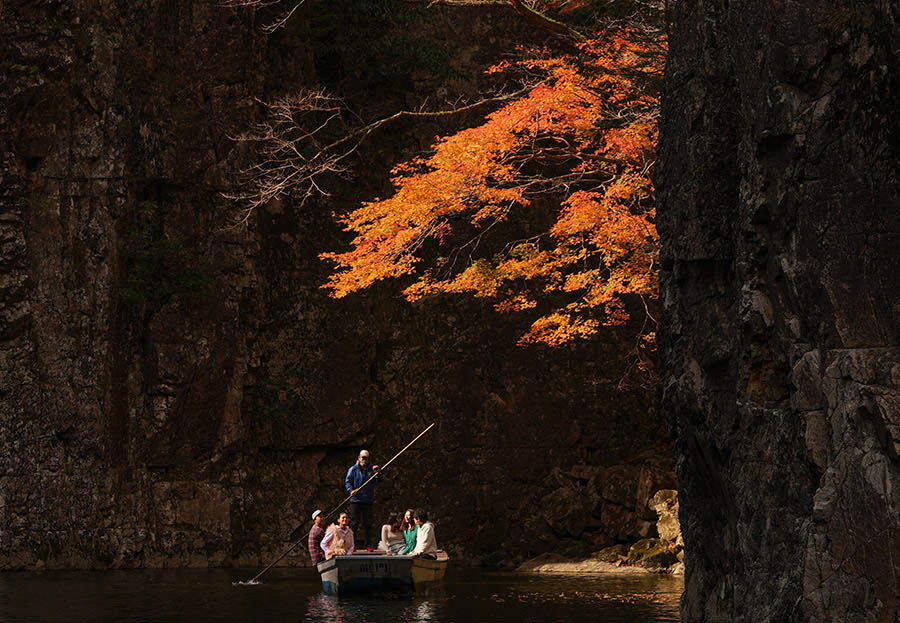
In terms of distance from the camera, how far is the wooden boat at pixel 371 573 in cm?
1742

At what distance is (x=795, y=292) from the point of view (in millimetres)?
9070

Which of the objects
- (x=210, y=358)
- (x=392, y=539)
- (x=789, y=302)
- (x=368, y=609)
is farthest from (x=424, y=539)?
(x=789, y=302)

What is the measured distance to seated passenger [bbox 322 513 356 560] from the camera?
19.0m

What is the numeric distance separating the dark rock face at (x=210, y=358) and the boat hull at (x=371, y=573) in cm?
687

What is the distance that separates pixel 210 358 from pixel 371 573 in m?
8.59

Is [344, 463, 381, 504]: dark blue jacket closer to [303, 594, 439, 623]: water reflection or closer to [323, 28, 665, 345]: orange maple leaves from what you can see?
[303, 594, 439, 623]: water reflection

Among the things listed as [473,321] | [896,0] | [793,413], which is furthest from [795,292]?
[473,321]

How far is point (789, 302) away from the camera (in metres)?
9.24

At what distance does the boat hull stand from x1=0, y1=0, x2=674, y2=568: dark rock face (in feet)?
22.5

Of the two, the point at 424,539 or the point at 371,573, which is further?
the point at 424,539

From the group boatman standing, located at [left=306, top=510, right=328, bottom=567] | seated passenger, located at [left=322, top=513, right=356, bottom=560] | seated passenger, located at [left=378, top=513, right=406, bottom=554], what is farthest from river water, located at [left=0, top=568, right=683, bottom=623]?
seated passenger, located at [left=378, top=513, right=406, bottom=554]

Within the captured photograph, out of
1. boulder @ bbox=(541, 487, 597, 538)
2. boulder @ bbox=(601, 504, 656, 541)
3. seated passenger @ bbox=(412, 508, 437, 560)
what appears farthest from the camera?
boulder @ bbox=(541, 487, 597, 538)

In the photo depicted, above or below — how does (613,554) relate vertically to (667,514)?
below

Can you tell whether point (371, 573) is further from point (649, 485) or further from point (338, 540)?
point (649, 485)
